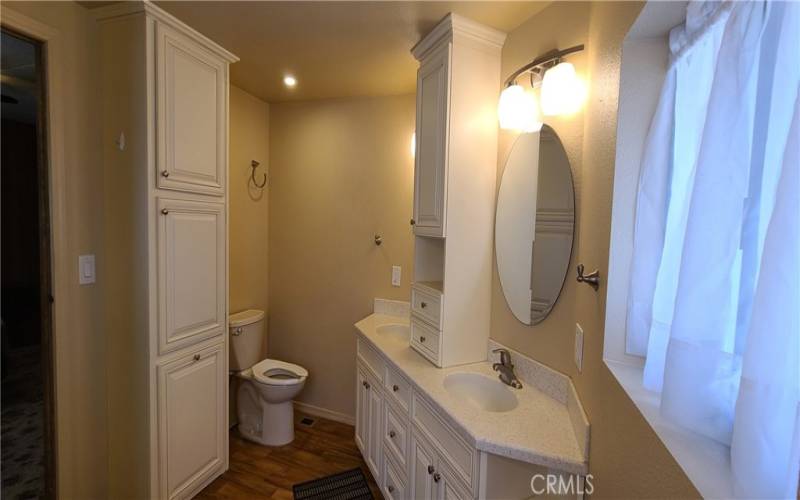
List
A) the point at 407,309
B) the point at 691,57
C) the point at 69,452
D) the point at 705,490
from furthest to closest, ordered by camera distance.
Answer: the point at 407,309 < the point at 69,452 < the point at 691,57 < the point at 705,490

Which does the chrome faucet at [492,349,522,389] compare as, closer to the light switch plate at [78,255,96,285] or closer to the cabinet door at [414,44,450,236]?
the cabinet door at [414,44,450,236]

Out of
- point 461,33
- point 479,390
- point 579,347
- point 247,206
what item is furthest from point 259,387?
point 461,33

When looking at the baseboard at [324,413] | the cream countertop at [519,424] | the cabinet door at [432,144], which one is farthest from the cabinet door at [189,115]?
the baseboard at [324,413]

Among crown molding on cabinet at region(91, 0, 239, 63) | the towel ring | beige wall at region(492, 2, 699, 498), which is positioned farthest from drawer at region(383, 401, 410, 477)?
crown molding on cabinet at region(91, 0, 239, 63)

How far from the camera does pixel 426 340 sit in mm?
1788

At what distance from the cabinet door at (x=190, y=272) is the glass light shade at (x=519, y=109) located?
1.59 m

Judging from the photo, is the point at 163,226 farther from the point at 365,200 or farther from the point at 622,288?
the point at 622,288

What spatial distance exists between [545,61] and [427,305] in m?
1.21

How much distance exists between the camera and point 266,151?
2836 mm

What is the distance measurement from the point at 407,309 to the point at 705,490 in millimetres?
2008

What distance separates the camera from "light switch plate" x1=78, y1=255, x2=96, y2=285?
1.61 metres

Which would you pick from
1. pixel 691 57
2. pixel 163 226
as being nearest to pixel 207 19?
pixel 163 226

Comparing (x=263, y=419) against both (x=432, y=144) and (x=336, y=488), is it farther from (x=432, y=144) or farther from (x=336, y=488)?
(x=432, y=144)

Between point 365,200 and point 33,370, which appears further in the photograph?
point 365,200
